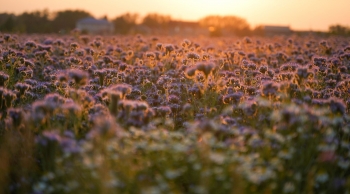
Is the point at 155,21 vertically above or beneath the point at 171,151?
beneath

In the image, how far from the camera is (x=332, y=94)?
841 cm

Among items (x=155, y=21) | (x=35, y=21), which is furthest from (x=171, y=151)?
(x=155, y=21)

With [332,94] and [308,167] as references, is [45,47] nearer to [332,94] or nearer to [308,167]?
[332,94]

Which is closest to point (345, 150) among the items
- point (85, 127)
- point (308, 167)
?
point (308, 167)

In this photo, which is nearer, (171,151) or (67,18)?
(171,151)

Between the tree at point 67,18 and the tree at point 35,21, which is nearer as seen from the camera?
the tree at point 35,21

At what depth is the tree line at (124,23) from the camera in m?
51.3

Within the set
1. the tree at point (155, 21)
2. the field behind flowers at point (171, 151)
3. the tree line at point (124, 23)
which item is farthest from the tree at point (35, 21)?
the field behind flowers at point (171, 151)

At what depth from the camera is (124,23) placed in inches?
3438

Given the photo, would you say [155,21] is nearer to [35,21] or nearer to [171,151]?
[35,21]

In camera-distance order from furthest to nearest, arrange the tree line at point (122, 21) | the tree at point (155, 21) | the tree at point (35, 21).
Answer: the tree at point (155, 21) → the tree line at point (122, 21) → the tree at point (35, 21)

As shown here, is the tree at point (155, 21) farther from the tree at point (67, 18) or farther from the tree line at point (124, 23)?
the tree at point (67, 18)

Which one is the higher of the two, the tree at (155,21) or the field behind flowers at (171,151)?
the field behind flowers at (171,151)

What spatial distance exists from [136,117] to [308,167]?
2170mm
